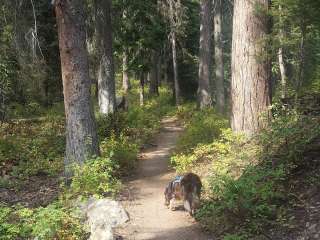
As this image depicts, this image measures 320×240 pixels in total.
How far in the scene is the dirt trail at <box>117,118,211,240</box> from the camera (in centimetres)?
774

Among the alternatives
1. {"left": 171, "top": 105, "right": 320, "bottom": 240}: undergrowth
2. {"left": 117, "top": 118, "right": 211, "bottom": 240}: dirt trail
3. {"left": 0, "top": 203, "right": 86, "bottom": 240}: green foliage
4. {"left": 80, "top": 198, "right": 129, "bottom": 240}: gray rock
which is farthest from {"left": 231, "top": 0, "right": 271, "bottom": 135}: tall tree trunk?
{"left": 0, "top": 203, "right": 86, "bottom": 240}: green foliage

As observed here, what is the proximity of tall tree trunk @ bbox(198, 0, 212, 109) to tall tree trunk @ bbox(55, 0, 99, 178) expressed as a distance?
1294cm

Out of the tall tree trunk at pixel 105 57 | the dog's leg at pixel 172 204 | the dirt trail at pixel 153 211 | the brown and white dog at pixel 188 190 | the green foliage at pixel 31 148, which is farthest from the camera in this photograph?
the tall tree trunk at pixel 105 57

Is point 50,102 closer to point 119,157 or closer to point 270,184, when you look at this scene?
point 119,157

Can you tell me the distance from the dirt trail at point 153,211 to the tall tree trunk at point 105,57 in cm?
373

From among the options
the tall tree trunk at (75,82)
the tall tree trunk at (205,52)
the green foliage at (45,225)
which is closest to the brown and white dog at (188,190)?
the green foliage at (45,225)

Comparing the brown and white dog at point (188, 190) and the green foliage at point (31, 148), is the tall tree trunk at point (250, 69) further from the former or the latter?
the green foliage at point (31, 148)

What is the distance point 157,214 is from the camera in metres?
8.91

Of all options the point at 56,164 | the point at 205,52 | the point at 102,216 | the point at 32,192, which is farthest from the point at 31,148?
the point at 205,52

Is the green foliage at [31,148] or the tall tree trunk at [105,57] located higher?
the tall tree trunk at [105,57]

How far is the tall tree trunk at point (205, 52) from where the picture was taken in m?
22.2

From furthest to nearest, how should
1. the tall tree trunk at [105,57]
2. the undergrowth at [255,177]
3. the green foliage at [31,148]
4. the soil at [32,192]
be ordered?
1. the tall tree trunk at [105,57]
2. the green foliage at [31,148]
3. the soil at [32,192]
4. the undergrowth at [255,177]

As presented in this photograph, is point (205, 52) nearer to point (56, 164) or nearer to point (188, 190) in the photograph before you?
point (56, 164)

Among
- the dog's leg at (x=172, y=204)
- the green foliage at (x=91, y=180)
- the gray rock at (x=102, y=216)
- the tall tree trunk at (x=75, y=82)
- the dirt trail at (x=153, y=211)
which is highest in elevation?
the tall tree trunk at (x=75, y=82)
